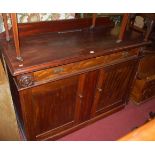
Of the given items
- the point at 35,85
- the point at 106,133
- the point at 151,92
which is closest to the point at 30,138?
the point at 35,85

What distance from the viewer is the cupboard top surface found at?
3.43 feet

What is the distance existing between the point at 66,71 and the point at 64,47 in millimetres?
196

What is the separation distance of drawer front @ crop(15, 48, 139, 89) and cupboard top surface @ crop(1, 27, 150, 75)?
0.23ft

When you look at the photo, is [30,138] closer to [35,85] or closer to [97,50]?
[35,85]

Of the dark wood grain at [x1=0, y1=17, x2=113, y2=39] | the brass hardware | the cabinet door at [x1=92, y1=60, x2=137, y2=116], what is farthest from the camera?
the cabinet door at [x1=92, y1=60, x2=137, y2=116]

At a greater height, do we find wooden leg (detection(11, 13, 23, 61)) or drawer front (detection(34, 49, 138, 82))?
wooden leg (detection(11, 13, 23, 61))

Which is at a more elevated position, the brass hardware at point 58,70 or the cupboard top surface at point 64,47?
the cupboard top surface at point 64,47

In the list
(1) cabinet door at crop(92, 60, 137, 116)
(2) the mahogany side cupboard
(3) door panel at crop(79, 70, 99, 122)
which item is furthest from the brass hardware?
(1) cabinet door at crop(92, 60, 137, 116)

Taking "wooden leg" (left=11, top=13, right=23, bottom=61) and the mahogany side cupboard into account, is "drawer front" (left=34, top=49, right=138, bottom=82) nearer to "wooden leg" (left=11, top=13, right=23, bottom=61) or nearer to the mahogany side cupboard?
the mahogany side cupboard

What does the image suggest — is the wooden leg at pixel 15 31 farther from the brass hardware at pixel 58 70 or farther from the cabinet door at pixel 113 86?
the cabinet door at pixel 113 86

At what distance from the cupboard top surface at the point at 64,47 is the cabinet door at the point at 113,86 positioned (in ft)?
0.68

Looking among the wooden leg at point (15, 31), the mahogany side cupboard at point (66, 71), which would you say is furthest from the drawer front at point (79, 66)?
the wooden leg at point (15, 31)

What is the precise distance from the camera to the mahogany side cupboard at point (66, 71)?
1105 millimetres
